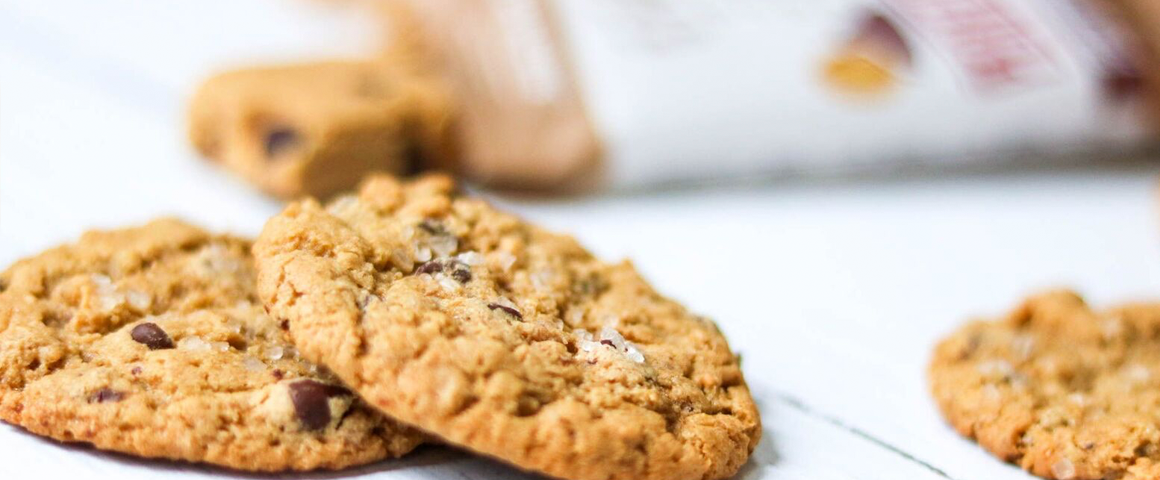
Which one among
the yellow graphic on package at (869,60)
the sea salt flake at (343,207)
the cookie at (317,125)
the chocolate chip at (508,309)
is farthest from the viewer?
the yellow graphic on package at (869,60)

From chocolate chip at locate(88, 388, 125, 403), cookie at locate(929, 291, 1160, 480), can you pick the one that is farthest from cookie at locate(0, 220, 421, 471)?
cookie at locate(929, 291, 1160, 480)

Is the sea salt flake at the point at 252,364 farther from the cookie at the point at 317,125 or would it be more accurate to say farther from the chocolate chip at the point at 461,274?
the cookie at the point at 317,125

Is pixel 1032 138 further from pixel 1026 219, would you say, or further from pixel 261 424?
pixel 261 424

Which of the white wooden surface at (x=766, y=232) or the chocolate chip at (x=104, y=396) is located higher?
the white wooden surface at (x=766, y=232)

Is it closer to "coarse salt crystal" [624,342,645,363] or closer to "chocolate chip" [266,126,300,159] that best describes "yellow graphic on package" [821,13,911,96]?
"chocolate chip" [266,126,300,159]

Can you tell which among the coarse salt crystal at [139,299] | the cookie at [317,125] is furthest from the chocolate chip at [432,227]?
the cookie at [317,125]

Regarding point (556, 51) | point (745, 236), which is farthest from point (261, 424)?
point (556, 51)
